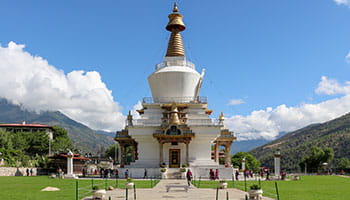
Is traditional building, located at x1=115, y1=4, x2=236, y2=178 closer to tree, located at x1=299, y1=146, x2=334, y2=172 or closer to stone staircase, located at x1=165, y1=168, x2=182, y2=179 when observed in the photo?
stone staircase, located at x1=165, y1=168, x2=182, y2=179

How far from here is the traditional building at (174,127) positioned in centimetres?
4134

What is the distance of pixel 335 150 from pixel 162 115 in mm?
65717

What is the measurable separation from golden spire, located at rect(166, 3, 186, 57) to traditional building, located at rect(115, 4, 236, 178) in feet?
6.80

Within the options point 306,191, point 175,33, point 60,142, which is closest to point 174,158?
point 175,33

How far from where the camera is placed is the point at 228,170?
3884cm

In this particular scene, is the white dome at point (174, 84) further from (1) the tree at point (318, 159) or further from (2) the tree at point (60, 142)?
(2) the tree at point (60, 142)

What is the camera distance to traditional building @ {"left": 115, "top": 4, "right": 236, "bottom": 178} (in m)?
41.3

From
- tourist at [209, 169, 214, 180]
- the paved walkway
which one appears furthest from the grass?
tourist at [209, 169, 214, 180]

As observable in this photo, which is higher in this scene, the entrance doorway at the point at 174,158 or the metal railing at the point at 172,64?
the metal railing at the point at 172,64

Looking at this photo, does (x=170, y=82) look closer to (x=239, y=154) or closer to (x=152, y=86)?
(x=152, y=86)

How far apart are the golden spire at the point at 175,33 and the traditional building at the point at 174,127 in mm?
2073

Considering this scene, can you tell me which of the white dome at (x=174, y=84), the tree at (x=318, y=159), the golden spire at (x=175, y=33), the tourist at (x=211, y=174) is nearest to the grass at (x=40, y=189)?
the tourist at (x=211, y=174)

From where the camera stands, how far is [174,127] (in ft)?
134

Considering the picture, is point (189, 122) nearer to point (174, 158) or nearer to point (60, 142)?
point (174, 158)
